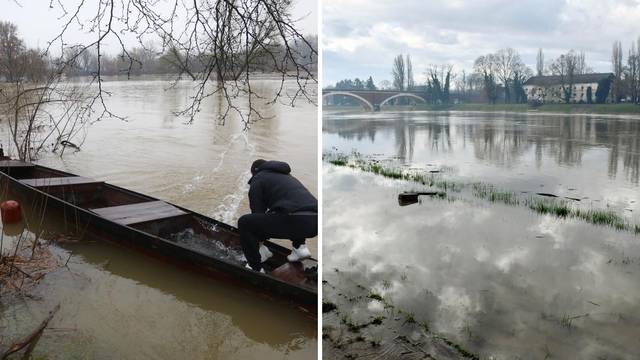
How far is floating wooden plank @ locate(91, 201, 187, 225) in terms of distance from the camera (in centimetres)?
248

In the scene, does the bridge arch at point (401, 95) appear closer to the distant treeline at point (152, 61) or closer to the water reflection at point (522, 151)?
the water reflection at point (522, 151)

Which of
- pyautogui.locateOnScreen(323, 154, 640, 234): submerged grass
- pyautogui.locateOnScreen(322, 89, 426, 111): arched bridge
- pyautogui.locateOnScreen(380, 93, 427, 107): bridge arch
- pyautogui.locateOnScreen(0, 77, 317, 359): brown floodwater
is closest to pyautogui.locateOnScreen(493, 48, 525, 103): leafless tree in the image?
pyautogui.locateOnScreen(380, 93, 427, 107): bridge arch

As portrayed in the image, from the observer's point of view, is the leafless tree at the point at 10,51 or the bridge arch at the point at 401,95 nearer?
the leafless tree at the point at 10,51

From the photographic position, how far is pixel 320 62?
138 cm

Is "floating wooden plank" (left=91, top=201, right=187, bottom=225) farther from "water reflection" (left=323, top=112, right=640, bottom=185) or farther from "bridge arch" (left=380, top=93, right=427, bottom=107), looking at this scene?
"bridge arch" (left=380, top=93, right=427, bottom=107)

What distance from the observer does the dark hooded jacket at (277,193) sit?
1681 millimetres

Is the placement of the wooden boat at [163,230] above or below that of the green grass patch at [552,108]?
below

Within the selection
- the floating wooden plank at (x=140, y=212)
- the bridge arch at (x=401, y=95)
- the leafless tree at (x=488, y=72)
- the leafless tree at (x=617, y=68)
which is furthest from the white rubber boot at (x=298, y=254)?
the leafless tree at (x=488, y=72)

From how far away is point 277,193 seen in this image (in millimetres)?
1723

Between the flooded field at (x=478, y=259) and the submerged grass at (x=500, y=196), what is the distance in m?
0.02

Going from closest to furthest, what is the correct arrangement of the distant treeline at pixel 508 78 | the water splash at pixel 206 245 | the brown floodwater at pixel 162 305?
1. the brown floodwater at pixel 162 305
2. the water splash at pixel 206 245
3. the distant treeline at pixel 508 78

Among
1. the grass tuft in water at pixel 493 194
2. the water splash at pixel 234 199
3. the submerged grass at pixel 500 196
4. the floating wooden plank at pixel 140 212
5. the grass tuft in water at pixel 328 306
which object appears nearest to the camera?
the grass tuft in water at pixel 328 306

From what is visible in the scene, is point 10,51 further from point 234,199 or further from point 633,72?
point 633,72


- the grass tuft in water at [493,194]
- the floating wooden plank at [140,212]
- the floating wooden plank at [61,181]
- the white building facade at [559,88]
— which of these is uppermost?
the white building facade at [559,88]
